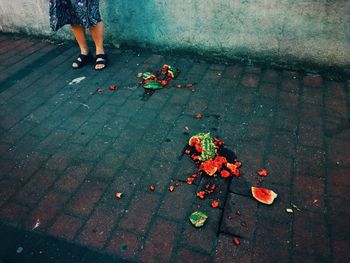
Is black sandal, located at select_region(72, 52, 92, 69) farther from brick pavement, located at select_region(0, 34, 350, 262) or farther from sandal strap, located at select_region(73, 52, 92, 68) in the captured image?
brick pavement, located at select_region(0, 34, 350, 262)

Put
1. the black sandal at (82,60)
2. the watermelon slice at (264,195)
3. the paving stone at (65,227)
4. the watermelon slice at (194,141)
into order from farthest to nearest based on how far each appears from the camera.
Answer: the black sandal at (82,60)
the watermelon slice at (194,141)
the watermelon slice at (264,195)
the paving stone at (65,227)

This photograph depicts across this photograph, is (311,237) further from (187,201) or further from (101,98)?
(101,98)

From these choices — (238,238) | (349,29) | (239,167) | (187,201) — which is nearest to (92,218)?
(187,201)

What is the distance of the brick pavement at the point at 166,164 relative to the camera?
2.34 meters

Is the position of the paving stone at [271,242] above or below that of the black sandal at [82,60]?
below

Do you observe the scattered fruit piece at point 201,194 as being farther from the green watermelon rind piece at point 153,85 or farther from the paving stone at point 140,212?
the green watermelon rind piece at point 153,85

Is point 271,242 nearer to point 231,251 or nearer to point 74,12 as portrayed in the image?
point 231,251

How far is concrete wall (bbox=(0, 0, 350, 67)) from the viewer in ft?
12.7

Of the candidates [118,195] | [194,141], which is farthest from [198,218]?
[194,141]

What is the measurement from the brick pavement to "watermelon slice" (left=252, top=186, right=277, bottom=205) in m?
0.06

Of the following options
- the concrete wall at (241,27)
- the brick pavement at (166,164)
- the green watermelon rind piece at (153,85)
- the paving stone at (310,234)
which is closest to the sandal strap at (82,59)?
the brick pavement at (166,164)

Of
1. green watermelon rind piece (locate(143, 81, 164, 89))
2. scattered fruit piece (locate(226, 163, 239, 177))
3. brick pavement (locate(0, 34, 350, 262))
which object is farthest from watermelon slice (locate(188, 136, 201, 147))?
green watermelon rind piece (locate(143, 81, 164, 89))

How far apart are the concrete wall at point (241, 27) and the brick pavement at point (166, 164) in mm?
→ 303

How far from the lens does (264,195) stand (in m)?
2.62
